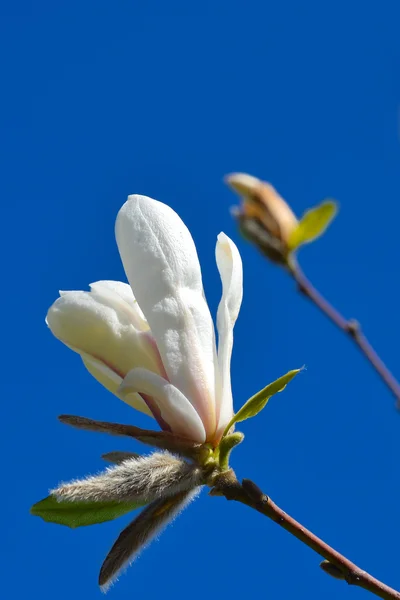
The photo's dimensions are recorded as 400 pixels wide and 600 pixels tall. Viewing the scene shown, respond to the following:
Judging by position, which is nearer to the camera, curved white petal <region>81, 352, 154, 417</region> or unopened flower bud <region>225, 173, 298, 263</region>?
curved white petal <region>81, 352, 154, 417</region>

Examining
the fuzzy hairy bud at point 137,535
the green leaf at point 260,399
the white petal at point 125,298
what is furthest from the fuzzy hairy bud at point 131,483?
the white petal at point 125,298

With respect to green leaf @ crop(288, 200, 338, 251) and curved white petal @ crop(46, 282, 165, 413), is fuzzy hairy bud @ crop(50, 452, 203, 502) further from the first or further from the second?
green leaf @ crop(288, 200, 338, 251)

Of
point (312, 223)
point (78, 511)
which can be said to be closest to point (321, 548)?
point (78, 511)

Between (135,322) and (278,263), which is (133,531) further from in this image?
(278,263)

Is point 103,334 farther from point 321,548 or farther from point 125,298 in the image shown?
point 321,548

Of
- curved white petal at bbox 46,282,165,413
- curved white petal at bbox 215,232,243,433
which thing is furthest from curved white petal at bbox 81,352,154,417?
curved white petal at bbox 215,232,243,433

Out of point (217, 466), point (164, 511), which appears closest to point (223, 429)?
point (217, 466)

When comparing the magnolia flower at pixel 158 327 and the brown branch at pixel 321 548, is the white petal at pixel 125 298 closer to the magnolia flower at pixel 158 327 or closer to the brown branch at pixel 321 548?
the magnolia flower at pixel 158 327
